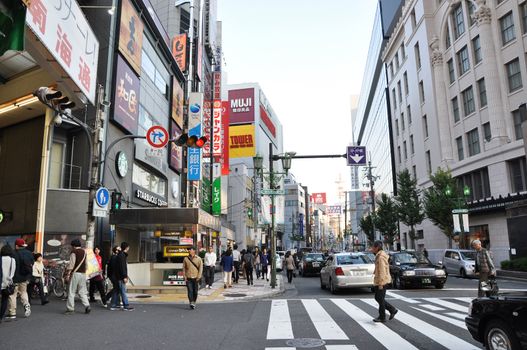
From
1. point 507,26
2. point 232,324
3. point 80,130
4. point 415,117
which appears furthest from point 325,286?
point 415,117

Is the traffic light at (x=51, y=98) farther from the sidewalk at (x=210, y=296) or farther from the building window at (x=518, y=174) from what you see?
the building window at (x=518, y=174)

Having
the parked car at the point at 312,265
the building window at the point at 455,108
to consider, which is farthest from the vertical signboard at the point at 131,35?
the building window at the point at 455,108

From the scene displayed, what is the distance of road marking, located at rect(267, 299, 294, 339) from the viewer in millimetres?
7929

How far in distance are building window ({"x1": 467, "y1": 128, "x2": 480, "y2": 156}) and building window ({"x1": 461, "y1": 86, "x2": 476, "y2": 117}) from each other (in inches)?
71.5

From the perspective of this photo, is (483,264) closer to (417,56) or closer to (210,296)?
(210,296)

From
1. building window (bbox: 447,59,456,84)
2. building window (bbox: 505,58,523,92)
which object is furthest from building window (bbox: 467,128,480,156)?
building window (bbox: 447,59,456,84)

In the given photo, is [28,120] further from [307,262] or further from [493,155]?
[493,155]

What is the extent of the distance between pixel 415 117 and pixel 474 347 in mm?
45133

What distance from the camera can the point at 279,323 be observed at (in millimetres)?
9273

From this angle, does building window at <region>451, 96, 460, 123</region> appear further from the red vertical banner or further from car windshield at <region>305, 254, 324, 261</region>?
the red vertical banner

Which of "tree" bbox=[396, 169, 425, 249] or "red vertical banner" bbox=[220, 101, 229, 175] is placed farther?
"red vertical banner" bbox=[220, 101, 229, 175]

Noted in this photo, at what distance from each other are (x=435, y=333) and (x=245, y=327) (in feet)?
12.3

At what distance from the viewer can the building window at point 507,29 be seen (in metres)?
32.3

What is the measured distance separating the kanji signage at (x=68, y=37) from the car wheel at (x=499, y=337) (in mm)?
10279
